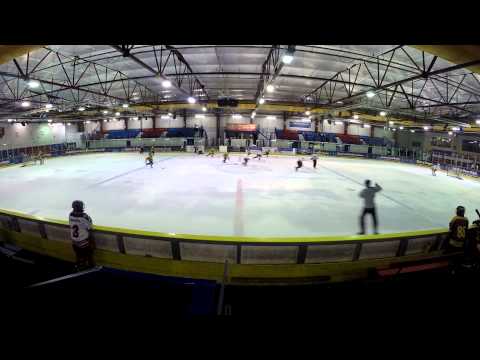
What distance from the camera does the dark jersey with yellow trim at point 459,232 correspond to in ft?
16.7

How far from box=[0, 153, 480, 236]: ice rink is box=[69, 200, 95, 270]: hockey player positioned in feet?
6.70

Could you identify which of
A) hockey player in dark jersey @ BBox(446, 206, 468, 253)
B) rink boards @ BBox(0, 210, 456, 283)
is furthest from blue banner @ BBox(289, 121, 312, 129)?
rink boards @ BBox(0, 210, 456, 283)

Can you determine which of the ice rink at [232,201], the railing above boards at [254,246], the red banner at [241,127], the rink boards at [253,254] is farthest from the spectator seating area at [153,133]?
the railing above boards at [254,246]

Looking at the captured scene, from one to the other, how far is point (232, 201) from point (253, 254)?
517 centimetres

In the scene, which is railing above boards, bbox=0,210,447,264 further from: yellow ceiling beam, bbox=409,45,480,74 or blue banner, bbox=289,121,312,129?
blue banner, bbox=289,121,312,129

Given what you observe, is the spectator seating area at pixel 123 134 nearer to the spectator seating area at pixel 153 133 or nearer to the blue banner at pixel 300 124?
the spectator seating area at pixel 153 133

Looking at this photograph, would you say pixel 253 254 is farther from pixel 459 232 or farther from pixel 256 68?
pixel 256 68

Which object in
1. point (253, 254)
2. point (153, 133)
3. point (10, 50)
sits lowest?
point (253, 254)

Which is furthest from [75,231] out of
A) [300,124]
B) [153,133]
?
[153,133]

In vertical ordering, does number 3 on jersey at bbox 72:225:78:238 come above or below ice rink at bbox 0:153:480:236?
above

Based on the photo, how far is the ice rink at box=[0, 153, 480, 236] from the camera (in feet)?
24.2

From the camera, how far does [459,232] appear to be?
5152mm
